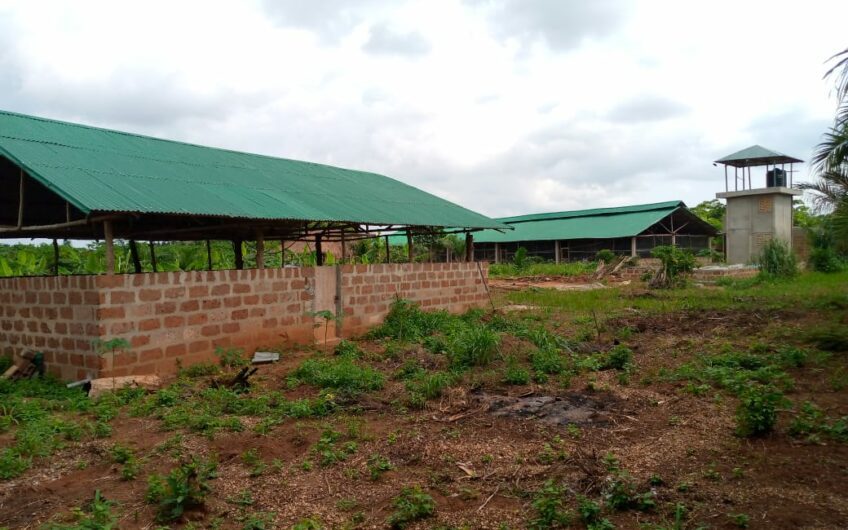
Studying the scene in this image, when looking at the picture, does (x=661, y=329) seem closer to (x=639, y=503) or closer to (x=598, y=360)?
(x=598, y=360)

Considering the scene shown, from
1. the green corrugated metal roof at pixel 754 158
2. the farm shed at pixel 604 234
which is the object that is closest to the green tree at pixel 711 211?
the farm shed at pixel 604 234

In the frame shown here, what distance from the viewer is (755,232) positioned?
92.0 feet

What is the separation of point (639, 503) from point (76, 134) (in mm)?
10429

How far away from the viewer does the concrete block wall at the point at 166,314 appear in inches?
320

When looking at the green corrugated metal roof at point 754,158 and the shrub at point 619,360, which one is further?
the green corrugated metal roof at point 754,158

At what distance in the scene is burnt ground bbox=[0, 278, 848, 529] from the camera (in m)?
4.19

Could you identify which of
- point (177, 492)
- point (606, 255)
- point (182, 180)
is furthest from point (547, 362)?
point (606, 255)

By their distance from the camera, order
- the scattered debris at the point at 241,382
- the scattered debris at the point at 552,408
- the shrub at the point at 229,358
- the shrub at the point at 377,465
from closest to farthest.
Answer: the shrub at the point at 377,465 → the scattered debris at the point at 552,408 → the scattered debris at the point at 241,382 → the shrub at the point at 229,358

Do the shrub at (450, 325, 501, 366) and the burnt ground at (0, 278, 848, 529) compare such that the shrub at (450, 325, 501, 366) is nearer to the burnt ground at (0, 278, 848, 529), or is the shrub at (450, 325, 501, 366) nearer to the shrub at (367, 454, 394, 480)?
the burnt ground at (0, 278, 848, 529)

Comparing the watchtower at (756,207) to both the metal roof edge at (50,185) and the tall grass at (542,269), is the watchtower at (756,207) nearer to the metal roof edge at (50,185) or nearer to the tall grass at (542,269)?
the tall grass at (542,269)

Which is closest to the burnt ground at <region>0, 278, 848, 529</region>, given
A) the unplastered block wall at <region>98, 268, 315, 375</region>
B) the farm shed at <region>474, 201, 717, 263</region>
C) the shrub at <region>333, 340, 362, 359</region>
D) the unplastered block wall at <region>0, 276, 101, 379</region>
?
the unplastered block wall at <region>98, 268, 315, 375</region>

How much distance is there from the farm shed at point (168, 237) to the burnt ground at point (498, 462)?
215cm

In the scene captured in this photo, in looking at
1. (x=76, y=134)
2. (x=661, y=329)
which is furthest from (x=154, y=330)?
(x=661, y=329)

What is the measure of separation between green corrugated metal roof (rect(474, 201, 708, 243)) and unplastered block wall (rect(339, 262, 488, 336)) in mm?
17835
